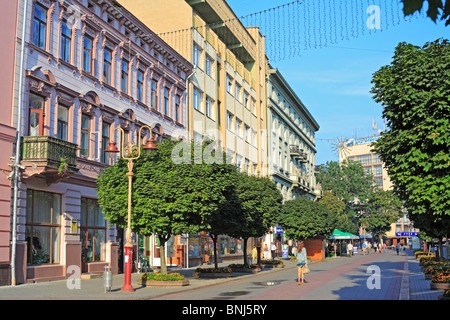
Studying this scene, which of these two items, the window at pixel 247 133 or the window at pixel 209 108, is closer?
the window at pixel 209 108

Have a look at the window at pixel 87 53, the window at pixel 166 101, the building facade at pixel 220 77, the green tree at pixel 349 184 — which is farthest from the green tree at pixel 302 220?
the green tree at pixel 349 184

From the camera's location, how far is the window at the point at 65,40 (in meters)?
25.2

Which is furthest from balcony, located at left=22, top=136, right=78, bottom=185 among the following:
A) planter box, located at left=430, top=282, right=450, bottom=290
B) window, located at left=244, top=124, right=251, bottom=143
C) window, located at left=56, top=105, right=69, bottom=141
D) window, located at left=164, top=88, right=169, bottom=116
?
window, located at left=244, top=124, right=251, bottom=143

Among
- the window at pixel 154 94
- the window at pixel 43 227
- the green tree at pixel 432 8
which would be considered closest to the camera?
the green tree at pixel 432 8

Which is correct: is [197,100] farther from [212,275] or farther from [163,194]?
[163,194]

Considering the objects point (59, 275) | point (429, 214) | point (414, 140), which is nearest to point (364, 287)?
point (429, 214)

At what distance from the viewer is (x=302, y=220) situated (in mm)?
48656

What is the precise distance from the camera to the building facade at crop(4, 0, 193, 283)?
72.0ft

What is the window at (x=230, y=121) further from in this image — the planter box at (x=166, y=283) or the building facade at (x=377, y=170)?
the building facade at (x=377, y=170)

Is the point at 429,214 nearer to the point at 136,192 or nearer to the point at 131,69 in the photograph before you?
the point at 136,192

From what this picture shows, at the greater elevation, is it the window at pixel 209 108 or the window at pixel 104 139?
the window at pixel 209 108

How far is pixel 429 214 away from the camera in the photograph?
637 inches

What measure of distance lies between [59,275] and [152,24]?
82.9ft

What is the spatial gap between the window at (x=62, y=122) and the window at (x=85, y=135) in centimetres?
153
